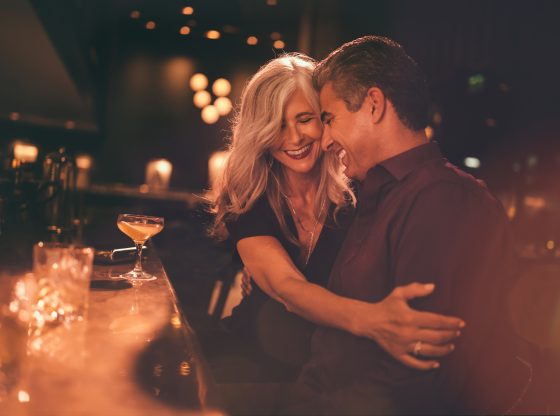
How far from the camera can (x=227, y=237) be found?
7.38 ft

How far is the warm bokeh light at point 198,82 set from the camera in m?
9.05

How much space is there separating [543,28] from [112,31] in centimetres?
633

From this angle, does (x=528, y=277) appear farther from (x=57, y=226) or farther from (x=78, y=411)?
(x=57, y=226)

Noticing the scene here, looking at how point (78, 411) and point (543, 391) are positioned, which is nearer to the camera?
point (78, 411)

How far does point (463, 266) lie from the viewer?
1143 mm

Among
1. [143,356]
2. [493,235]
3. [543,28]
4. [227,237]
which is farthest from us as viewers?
[543,28]

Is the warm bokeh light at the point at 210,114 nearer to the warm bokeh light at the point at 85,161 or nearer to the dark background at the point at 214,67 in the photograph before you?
the dark background at the point at 214,67

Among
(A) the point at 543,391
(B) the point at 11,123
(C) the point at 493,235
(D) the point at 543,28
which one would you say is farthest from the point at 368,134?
(B) the point at 11,123

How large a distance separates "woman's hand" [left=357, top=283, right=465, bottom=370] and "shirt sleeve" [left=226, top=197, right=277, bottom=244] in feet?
2.82

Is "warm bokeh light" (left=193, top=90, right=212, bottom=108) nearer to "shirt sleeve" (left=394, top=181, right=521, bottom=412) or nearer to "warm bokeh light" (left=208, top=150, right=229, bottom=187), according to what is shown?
"warm bokeh light" (left=208, top=150, right=229, bottom=187)

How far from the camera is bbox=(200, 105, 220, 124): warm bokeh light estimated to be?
9039 millimetres

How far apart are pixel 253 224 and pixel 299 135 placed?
1.26 ft

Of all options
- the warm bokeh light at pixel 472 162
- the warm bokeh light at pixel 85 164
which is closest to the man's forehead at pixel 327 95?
the warm bokeh light at pixel 472 162

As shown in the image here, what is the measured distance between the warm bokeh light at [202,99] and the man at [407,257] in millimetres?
7811
